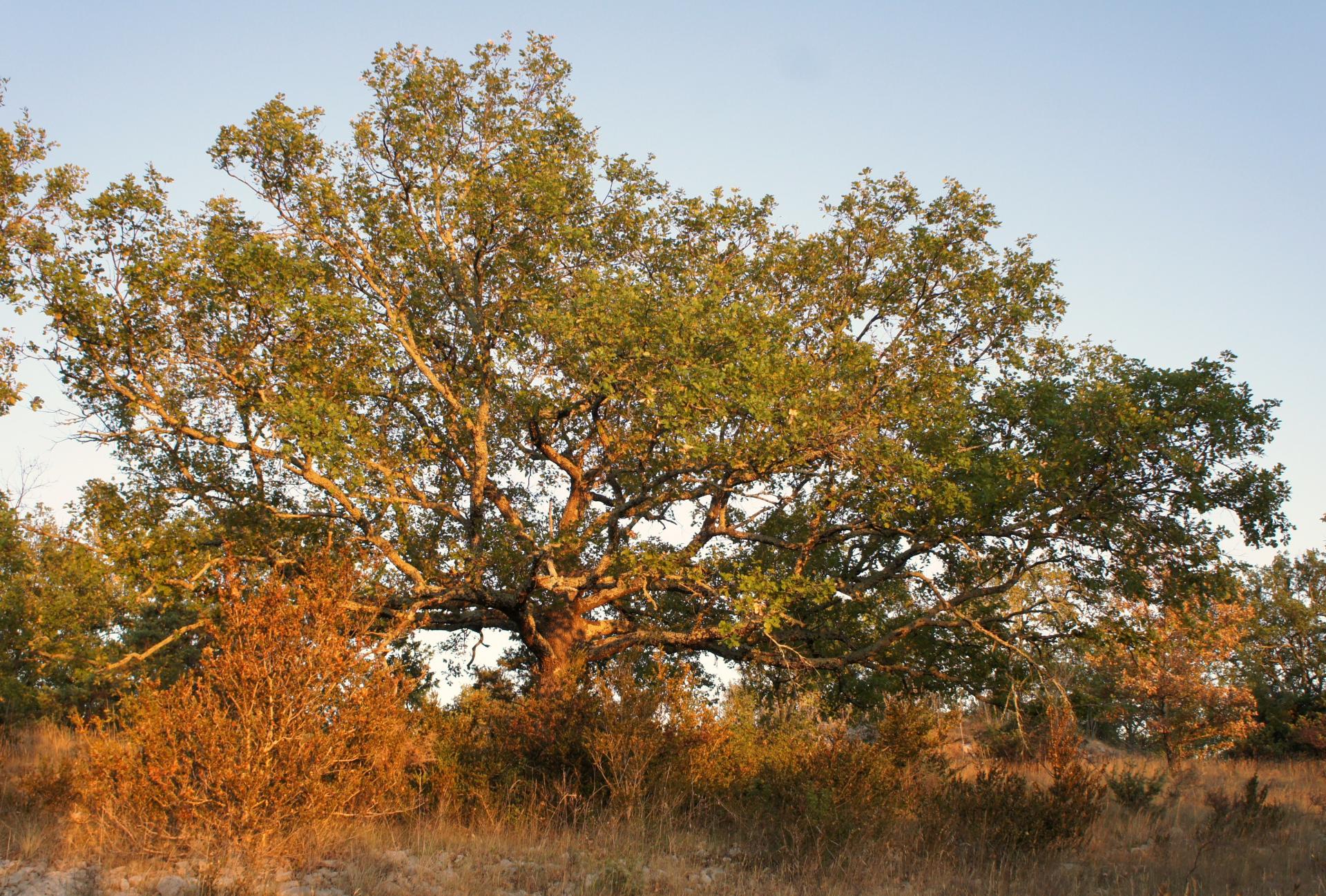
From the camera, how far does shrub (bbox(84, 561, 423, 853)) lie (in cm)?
767

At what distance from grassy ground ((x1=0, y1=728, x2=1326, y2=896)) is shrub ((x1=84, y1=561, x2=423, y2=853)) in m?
0.34

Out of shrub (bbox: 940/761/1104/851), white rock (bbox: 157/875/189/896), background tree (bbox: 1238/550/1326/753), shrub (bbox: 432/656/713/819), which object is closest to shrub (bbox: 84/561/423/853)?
white rock (bbox: 157/875/189/896)

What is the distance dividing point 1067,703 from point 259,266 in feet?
40.4

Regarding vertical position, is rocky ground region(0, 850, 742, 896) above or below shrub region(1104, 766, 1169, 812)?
above

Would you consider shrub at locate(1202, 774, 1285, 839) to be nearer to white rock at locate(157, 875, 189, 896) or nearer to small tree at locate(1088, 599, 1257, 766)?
small tree at locate(1088, 599, 1257, 766)

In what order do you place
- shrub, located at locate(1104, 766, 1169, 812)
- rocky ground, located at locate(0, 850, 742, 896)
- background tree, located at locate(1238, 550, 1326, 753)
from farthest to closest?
background tree, located at locate(1238, 550, 1326, 753)
shrub, located at locate(1104, 766, 1169, 812)
rocky ground, located at locate(0, 850, 742, 896)

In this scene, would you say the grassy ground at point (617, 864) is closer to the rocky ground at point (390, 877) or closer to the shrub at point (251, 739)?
the rocky ground at point (390, 877)

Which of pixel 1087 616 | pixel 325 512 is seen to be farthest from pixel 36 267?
pixel 1087 616

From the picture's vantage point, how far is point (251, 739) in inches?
303

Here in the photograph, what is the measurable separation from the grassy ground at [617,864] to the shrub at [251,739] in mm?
338

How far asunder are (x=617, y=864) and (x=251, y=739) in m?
3.43

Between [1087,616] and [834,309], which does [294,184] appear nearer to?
[834,309]

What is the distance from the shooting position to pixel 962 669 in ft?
48.7

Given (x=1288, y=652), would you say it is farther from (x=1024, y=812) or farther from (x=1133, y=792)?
(x=1024, y=812)
